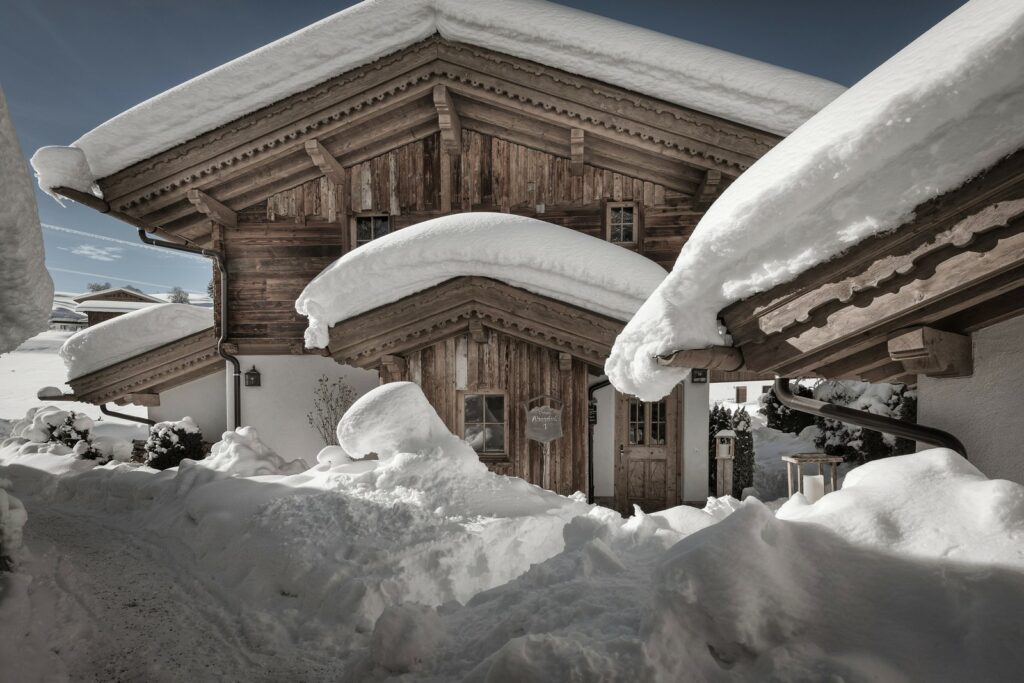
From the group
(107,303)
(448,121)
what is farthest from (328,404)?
(107,303)

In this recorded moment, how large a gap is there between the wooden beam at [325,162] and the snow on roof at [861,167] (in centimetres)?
710

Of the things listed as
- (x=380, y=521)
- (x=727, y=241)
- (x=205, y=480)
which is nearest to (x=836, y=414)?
(x=727, y=241)

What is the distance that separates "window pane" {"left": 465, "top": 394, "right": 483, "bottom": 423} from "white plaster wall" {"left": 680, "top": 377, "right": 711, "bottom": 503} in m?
3.13

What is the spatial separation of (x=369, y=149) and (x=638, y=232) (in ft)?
16.1

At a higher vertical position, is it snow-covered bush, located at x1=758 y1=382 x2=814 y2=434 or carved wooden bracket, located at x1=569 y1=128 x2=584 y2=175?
carved wooden bracket, located at x1=569 y1=128 x2=584 y2=175

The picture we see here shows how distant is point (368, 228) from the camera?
873cm

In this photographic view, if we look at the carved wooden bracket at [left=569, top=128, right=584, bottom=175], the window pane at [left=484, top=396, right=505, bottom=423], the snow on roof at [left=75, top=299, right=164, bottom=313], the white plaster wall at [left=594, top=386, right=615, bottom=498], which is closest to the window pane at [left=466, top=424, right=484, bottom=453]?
the window pane at [left=484, top=396, right=505, bottom=423]

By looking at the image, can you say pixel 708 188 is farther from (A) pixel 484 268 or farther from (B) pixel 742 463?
(B) pixel 742 463

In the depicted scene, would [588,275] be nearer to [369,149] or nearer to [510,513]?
[510,513]

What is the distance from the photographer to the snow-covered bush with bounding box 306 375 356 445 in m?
8.54

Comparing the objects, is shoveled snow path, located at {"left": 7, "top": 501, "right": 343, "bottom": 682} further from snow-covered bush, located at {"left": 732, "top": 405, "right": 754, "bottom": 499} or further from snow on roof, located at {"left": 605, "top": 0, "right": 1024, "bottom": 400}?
snow-covered bush, located at {"left": 732, "top": 405, "right": 754, "bottom": 499}

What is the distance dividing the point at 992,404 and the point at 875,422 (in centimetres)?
61

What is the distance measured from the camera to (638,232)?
26.9 feet

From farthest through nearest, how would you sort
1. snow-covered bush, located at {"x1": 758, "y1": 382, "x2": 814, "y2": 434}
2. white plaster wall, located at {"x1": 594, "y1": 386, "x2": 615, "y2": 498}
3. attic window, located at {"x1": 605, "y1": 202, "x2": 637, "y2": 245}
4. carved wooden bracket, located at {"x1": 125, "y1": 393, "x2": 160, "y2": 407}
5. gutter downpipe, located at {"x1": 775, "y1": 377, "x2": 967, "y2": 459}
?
snow-covered bush, located at {"x1": 758, "y1": 382, "x2": 814, "y2": 434} < carved wooden bracket, located at {"x1": 125, "y1": 393, "x2": 160, "y2": 407} < attic window, located at {"x1": 605, "y1": 202, "x2": 637, "y2": 245} < white plaster wall, located at {"x1": 594, "y1": 386, "x2": 615, "y2": 498} < gutter downpipe, located at {"x1": 775, "y1": 377, "x2": 967, "y2": 459}
